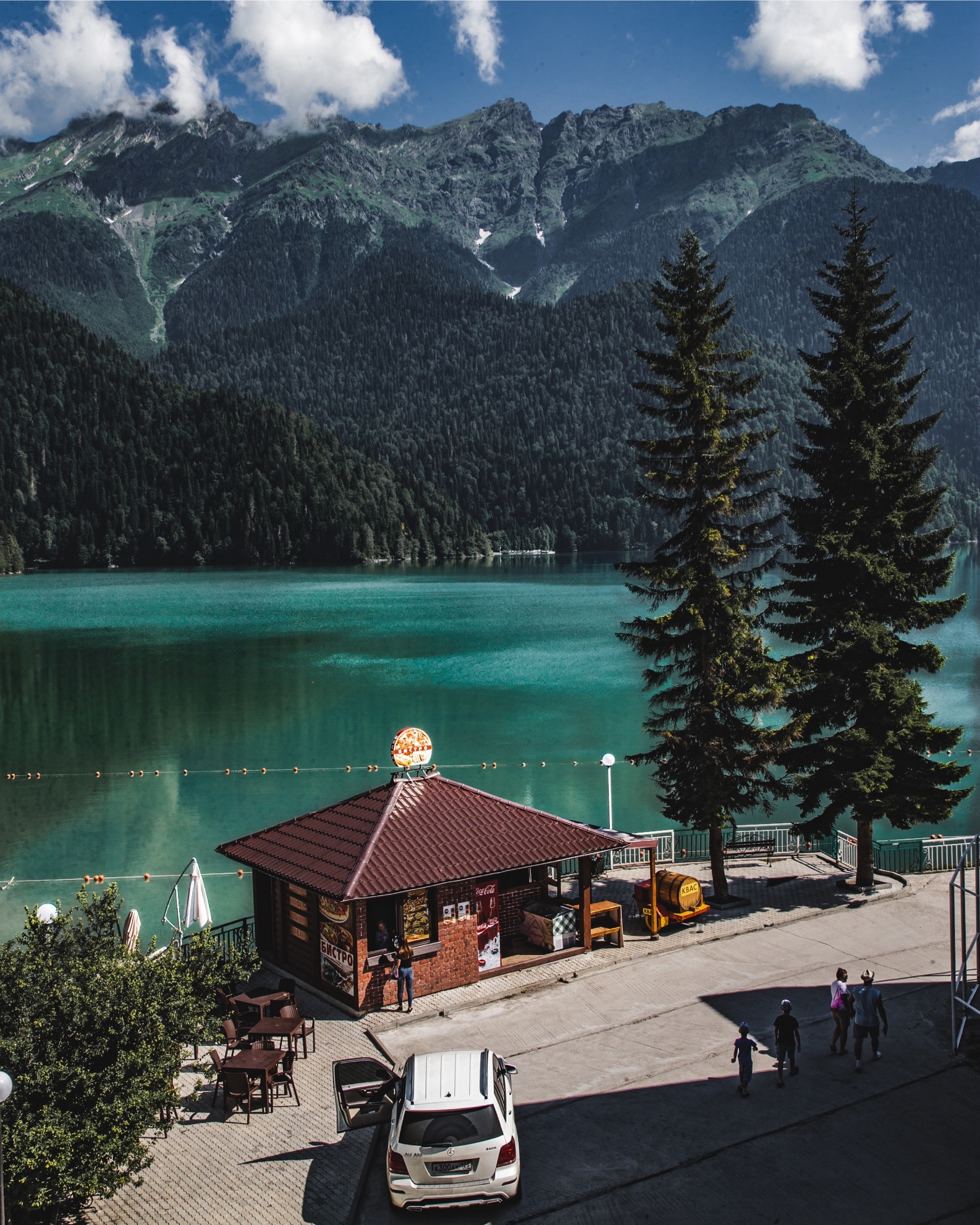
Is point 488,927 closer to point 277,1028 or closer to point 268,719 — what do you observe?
point 277,1028

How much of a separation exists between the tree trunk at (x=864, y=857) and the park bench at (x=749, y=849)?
372 centimetres

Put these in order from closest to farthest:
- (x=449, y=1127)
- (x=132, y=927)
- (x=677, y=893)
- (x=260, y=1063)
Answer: (x=449, y=1127) → (x=260, y=1063) → (x=132, y=927) → (x=677, y=893)

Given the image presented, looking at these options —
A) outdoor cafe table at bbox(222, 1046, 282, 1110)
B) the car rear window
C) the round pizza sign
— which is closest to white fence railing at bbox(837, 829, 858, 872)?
the round pizza sign

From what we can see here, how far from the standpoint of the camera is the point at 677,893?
76.9ft

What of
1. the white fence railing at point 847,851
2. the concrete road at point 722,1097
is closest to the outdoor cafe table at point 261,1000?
the concrete road at point 722,1097

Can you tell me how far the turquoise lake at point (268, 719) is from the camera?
128 ft

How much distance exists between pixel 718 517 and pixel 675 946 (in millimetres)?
10893

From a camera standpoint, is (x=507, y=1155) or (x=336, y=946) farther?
(x=336, y=946)

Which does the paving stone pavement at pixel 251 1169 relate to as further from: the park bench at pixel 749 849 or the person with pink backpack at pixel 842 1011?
the park bench at pixel 749 849

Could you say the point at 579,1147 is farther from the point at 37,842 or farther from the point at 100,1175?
the point at 37,842

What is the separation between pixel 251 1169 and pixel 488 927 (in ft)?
25.5

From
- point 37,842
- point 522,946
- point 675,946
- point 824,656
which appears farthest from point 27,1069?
point 37,842

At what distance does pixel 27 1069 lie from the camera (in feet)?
39.1

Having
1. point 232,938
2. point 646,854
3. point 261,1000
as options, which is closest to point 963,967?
point 261,1000
